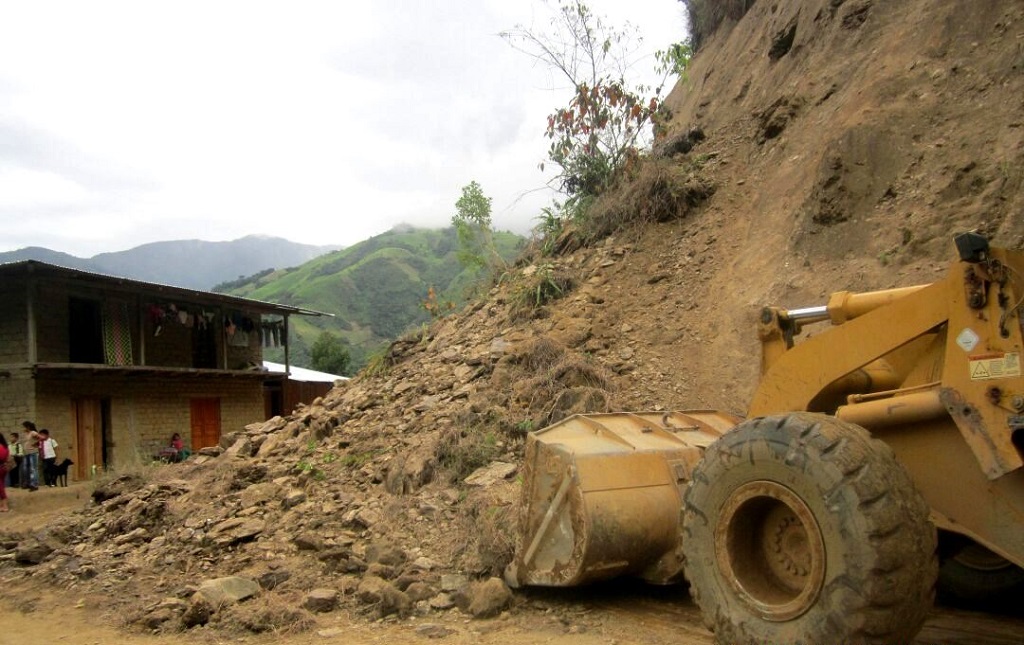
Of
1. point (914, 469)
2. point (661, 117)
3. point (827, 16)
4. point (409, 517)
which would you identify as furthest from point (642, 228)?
point (914, 469)

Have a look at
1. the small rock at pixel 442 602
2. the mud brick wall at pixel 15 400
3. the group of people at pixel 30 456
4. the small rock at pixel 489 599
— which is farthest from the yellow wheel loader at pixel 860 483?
the mud brick wall at pixel 15 400

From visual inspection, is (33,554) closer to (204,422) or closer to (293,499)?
(293,499)

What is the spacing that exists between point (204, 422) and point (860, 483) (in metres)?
20.6

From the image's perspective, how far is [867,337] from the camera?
13.3 feet

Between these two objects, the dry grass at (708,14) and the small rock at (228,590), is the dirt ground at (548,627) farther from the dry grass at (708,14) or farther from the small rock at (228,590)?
the dry grass at (708,14)

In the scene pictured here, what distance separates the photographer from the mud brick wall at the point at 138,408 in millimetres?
17094

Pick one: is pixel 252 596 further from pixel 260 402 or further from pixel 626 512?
pixel 260 402

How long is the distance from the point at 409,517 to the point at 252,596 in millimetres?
1667

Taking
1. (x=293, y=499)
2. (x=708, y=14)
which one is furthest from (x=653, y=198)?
(x=708, y=14)

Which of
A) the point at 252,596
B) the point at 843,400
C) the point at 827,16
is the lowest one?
the point at 252,596

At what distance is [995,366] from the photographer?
3406 millimetres

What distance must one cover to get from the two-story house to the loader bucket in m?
14.7

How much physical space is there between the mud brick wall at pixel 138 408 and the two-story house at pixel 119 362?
2 centimetres

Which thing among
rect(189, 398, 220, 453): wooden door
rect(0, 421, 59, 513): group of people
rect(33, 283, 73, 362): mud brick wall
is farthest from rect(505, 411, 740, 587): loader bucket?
rect(189, 398, 220, 453): wooden door
